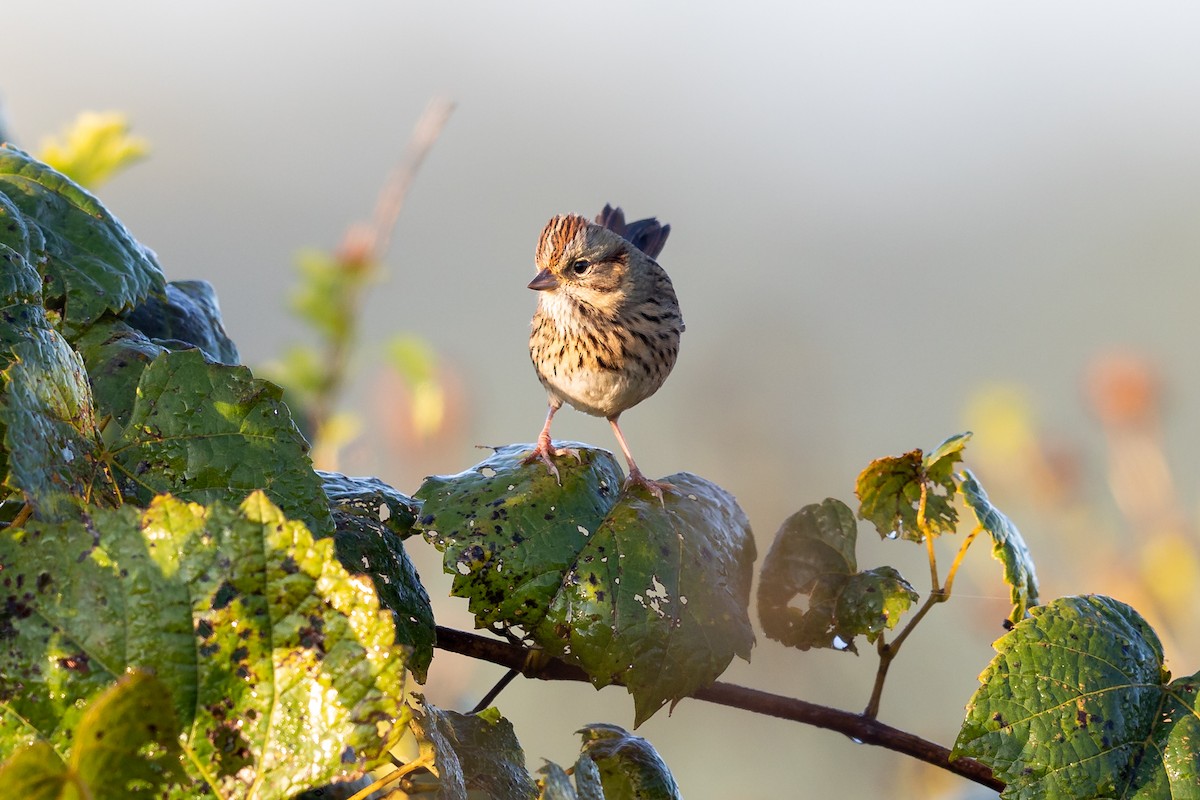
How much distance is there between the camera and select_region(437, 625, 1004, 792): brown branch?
5.01 feet

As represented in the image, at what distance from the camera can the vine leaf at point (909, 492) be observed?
1.74m

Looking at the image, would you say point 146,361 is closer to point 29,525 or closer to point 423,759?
point 29,525

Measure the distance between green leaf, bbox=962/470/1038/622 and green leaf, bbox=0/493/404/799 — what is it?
3.37 feet

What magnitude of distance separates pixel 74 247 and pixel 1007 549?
4.54ft

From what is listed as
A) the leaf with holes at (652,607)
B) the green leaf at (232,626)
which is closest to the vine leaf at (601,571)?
the leaf with holes at (652,607)

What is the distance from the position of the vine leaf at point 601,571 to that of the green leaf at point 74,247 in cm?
52

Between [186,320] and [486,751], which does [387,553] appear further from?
[186,320]

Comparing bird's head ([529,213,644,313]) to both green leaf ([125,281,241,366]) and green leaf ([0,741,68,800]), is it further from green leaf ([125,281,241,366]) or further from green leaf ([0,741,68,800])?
green leaf ([0,741,68,800])

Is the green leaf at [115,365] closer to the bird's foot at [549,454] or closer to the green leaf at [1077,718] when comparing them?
the bird's foot at [549,454]

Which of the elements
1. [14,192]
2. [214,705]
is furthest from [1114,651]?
[14,192]

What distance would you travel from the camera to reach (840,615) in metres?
1.77

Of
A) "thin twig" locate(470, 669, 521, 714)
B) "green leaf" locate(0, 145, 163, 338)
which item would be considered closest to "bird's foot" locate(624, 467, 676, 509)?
"thin twig" locate(470, 669, 521, 714)

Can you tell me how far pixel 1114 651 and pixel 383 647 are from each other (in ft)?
3.22

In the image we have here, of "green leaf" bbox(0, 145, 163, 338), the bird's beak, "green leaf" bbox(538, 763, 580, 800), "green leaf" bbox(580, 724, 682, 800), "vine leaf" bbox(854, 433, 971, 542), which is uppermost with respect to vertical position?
the bird's beak
